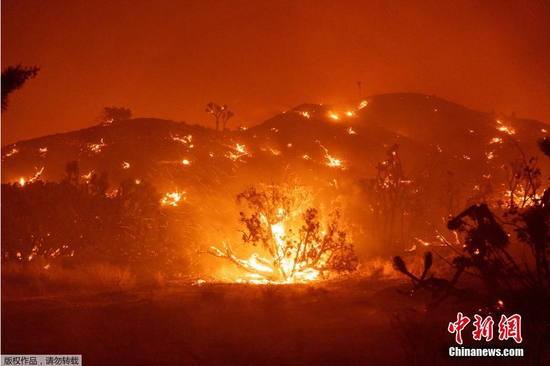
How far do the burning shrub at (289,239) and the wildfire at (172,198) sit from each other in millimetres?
10716

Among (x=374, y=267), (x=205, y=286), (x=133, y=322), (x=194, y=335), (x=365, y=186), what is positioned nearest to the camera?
(x=194, y=335)

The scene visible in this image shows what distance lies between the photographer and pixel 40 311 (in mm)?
11828

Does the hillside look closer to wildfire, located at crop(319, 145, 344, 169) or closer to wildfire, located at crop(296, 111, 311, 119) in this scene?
wildfire, located at crop(296, 111, 311, 119)

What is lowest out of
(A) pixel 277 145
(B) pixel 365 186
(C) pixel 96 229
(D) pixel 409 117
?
(C) pixel 96 229

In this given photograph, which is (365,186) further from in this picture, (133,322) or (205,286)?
(133,322)

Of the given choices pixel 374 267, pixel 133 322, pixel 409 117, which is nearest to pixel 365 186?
pixel 374 267

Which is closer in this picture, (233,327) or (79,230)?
(233,327)

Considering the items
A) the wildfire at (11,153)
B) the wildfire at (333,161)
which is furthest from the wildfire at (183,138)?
the wildfire at (11,153)

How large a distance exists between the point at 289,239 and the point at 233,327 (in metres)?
10.00

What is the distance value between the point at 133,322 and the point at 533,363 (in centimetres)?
801

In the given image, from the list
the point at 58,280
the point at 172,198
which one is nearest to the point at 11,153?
the point at 172,198

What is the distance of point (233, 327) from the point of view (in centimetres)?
1056

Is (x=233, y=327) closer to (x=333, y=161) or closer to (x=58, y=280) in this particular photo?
(x=58, y=280)

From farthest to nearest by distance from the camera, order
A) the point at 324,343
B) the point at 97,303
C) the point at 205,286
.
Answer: the point at 205,286
the point at 97,303
the point at 324,343
